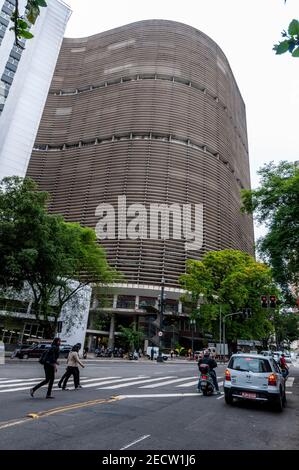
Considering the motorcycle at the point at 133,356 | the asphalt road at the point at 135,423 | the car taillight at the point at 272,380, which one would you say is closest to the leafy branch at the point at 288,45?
the asphalt road at the point at 135,423

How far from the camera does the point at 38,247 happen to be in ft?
84.6

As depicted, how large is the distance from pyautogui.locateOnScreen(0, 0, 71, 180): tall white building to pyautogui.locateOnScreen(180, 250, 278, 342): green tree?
1406 inches

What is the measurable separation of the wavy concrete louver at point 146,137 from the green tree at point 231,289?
11047 mm

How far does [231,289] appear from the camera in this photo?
44062mm

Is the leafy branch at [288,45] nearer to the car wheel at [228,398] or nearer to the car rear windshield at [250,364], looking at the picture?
the car rear windshield at [250,364]

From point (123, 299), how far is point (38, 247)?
32.3 metres

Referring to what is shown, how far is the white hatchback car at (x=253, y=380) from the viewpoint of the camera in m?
9.97

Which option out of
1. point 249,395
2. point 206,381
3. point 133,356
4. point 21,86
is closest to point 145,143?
point 21,86

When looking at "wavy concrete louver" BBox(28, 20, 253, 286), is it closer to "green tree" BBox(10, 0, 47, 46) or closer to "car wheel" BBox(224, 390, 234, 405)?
"car wheel" BBox(224, 390, 234, 405)

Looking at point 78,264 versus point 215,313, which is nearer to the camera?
point 78,264

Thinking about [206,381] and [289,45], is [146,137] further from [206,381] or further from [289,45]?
[289,45]
